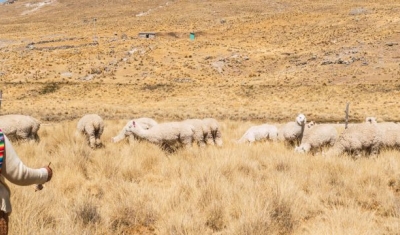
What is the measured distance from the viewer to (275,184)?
19.4ft

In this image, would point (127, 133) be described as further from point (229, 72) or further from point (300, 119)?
point (229, 72)

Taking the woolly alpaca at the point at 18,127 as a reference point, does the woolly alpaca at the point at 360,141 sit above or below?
below

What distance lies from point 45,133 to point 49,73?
3725cm

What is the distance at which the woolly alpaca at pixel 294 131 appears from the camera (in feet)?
33.7

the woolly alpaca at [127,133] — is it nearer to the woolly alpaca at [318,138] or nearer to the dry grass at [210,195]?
the dry grass at [210,195]

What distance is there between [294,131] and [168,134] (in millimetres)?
3735

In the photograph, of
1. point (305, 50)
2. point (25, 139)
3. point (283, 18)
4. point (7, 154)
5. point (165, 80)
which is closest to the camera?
point (7, 154)

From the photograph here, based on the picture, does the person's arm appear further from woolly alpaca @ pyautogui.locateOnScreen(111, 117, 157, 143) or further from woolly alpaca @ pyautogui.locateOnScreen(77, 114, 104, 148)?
woolly alpaca @ pyautogui.locateOnScreen(77, 114, 104, 148)

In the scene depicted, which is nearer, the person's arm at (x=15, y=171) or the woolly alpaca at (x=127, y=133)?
the person's arm at (x=15, y=171)

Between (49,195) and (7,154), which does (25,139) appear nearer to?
(49,195)

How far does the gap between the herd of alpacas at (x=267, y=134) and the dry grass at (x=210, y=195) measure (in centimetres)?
71

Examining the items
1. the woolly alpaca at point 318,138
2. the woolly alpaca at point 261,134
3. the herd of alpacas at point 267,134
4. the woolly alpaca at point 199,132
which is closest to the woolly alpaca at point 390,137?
the herd of alpacas at point 267,134

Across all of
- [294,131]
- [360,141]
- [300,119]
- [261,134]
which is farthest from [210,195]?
[261,134]

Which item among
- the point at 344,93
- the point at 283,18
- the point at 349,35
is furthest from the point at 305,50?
the point at 283,18
